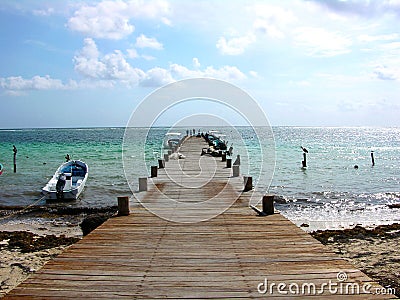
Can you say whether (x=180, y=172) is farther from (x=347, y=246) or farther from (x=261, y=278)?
(x=261, y=278)

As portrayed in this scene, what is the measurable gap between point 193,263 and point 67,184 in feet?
59.4

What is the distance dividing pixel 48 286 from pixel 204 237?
2.88m

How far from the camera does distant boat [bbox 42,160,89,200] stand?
2086cm

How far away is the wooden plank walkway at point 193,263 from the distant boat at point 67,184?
520 inches

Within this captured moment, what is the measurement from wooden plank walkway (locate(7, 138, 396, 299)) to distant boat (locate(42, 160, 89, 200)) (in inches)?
520

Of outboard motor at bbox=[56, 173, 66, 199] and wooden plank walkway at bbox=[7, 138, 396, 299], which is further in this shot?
outboard motor at bbox=[56, 173, 66, 199]

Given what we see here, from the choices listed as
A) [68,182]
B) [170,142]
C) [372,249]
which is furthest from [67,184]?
[372,249]

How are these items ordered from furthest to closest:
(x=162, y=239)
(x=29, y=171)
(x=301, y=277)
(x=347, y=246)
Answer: (x=29, y=171), (x=347, y=246), (x=162, y=239), (x=301, y=277)

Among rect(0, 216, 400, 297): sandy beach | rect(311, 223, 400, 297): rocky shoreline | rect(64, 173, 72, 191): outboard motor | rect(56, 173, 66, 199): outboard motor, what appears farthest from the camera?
rect(64, 173, 72, 191): outboard motor

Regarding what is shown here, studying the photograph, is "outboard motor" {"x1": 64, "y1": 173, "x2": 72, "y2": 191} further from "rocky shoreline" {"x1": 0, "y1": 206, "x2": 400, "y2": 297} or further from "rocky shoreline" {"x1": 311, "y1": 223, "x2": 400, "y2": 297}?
"rocky shoreline" {"x1": 311, "y1": 223, "x2": 400, "y2": 297}

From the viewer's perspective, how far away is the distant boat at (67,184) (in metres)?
20.9

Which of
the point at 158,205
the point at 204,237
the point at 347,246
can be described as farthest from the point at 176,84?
the point at 347,246

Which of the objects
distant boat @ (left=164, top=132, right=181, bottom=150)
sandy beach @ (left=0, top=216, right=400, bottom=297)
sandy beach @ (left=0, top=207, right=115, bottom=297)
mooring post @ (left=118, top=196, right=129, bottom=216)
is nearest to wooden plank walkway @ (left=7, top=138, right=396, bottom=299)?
mooring post @ (left=118, top=196, right=129, bottom=216)

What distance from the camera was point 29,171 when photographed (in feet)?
119
